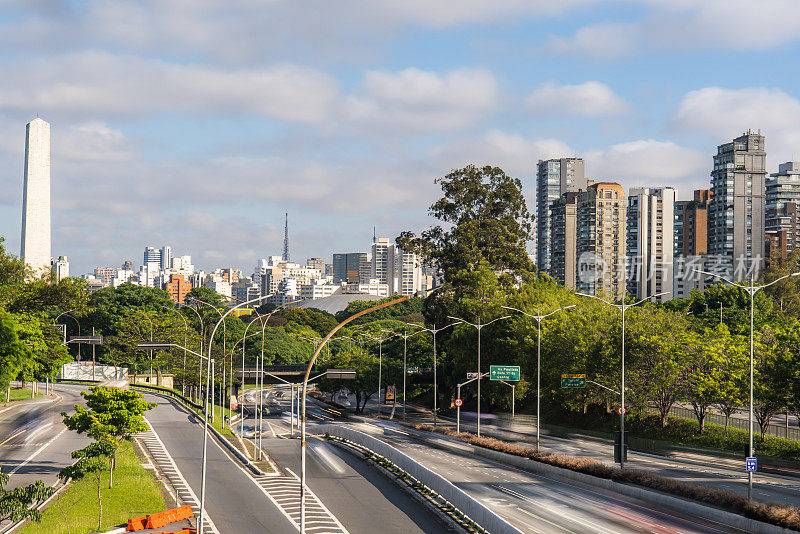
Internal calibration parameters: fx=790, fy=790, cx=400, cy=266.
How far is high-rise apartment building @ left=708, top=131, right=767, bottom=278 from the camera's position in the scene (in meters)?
193

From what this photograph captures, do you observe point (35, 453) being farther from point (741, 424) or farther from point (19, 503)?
point (741, 424)

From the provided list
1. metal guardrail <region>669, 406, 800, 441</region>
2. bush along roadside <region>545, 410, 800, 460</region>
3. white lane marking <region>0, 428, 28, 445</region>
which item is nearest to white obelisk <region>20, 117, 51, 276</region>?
white lane marking <region>0, 428, 28, 445</region>

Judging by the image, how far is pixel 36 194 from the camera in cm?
14612

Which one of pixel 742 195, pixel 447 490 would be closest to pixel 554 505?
pixel 447 490

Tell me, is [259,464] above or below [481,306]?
below

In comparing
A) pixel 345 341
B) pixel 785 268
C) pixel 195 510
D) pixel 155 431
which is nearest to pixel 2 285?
pixel 155 431

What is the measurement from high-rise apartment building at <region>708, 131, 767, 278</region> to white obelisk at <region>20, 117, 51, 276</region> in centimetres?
15182

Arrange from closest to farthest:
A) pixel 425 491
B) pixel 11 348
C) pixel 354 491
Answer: pixel 425 491
pixel 354 491
pixel 11 348

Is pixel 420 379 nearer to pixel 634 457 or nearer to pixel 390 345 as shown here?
pixel 390 345

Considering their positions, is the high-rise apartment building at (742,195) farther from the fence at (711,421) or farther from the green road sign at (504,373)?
the green road sign at (504,373)

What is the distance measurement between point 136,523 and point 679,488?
2987 cm

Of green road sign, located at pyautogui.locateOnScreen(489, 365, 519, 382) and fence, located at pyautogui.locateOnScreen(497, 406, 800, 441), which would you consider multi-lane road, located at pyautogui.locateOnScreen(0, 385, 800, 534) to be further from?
fence, located at pyautogui.locateOnScreen(497, 406, 800, 441)

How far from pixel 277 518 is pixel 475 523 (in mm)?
10759

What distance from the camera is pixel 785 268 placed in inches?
5719
